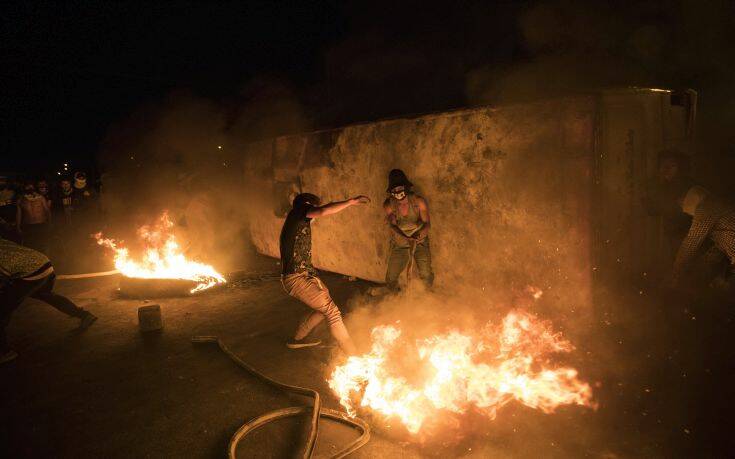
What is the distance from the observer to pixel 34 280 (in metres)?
5.79

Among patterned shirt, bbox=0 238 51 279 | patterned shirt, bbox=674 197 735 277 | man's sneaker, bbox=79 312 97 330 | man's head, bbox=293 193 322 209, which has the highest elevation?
man's head, bbox=293 193 322 209

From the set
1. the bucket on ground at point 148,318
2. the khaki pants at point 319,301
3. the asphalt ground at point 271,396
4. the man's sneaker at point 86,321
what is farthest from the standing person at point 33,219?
the khaki pants at point 319,301

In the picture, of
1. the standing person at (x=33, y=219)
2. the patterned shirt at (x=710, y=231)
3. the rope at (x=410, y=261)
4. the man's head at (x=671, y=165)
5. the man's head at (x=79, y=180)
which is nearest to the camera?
the patterned shirt at (x=710, y=231)

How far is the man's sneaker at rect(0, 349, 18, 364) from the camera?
5.58m

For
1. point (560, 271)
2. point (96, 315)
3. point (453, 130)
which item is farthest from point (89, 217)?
point (560, 271)

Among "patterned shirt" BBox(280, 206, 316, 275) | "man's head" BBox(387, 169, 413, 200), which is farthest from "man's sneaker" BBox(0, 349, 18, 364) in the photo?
"man's head" BBox(387, 169, 413, 200)

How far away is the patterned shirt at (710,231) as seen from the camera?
15.8ft

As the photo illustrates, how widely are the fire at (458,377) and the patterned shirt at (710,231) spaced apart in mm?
1856

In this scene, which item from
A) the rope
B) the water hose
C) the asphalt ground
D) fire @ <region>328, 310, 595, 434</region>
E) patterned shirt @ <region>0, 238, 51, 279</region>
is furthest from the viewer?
the water hose

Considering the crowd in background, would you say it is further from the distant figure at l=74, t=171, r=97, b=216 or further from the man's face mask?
the man's face mask

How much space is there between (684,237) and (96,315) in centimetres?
953

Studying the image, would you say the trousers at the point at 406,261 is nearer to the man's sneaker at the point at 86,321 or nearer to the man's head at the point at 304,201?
the man's head at the point at 304,201

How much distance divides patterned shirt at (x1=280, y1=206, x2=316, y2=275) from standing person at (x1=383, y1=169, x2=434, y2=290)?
6.00ft

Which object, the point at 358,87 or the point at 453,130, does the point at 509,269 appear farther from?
the point at 358,87
